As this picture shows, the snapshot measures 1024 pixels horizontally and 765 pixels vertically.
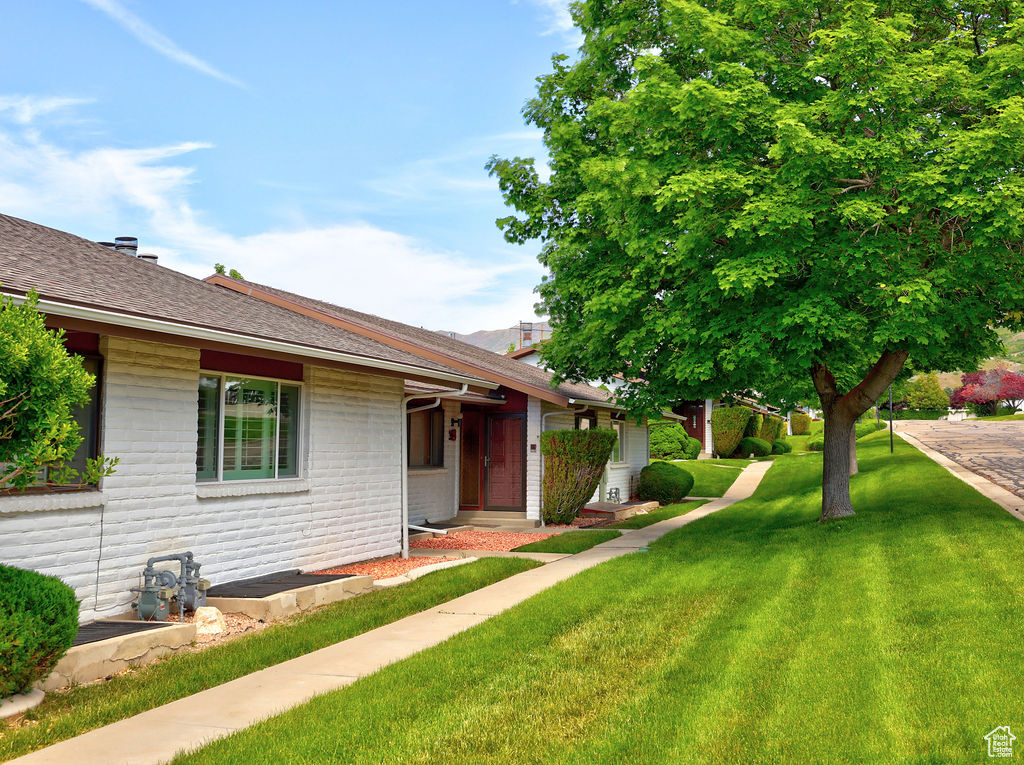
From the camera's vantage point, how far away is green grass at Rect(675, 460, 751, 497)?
28.8 m

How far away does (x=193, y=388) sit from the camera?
896 centimetres

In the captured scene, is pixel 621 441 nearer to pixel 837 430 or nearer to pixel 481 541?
pixel 837 430

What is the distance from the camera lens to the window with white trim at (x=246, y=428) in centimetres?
941

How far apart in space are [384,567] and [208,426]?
4.02m

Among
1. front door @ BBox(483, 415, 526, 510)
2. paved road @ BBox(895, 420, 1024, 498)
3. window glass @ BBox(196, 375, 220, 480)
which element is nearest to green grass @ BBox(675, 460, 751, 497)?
paved road @ BBox(895, 420, 1024, 498)

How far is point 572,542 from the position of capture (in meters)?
15.0

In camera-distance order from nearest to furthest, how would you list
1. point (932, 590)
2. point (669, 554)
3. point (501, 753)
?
point (501, 753) → point (932, 590) → point (669, 554)

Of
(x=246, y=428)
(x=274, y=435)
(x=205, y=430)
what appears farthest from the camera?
(x=274, y=435)

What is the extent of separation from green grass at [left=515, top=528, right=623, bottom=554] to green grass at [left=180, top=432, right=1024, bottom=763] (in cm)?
301

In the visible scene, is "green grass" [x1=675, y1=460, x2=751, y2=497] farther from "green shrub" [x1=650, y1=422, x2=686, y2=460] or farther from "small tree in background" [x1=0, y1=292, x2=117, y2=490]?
"small tree in background" [x1=0, y1=292, x2=117, y2=490]

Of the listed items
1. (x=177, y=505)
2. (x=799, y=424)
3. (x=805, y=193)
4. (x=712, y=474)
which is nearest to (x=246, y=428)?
(x=177, y=505)

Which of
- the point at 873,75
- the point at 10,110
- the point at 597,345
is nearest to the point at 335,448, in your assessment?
the point at 597,345

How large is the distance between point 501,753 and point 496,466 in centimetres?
1511

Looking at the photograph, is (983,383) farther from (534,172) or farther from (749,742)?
(749,742)
